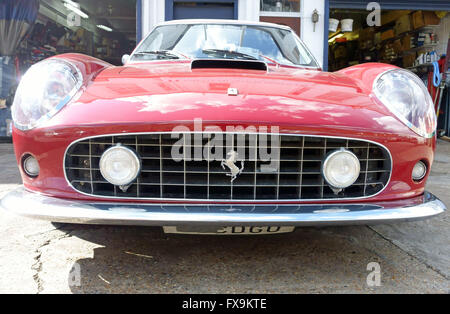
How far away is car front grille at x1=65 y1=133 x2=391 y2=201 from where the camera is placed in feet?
5.51

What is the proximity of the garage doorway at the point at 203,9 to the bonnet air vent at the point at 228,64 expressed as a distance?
462 centimetres

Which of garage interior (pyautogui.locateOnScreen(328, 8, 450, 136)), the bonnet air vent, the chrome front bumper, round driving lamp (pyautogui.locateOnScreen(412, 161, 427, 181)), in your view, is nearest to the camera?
the chrome front bumper

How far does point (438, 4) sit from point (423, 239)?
252 inches

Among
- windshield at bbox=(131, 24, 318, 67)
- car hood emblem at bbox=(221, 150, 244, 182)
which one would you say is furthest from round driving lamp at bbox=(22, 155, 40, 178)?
windshield at bbox=(131, 24, 318, 67)

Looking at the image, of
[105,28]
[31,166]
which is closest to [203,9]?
[31,166]

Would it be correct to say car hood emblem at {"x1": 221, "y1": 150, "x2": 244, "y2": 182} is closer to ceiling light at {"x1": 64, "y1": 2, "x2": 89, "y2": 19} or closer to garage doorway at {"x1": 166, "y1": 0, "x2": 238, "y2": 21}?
garage doorway at {"x1": 166, "y1": 0, "x2": 238, "y2": 21}

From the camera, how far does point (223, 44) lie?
2.87 meters

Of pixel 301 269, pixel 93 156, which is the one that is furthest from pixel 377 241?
pixel 93 156

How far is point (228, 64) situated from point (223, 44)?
51cm

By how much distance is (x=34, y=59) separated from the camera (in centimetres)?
736

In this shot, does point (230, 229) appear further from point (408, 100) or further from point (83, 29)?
point (83, 29)

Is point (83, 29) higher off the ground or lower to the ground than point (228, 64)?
higher

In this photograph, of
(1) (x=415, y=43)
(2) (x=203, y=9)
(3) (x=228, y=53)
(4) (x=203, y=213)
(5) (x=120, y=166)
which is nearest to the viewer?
(4) (x=203, y=213)

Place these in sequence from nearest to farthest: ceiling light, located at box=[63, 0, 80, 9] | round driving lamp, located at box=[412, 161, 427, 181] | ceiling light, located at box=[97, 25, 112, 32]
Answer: round driving lamp, located at box=[412, 161, 427, 181] → ceiling light, located at box=[63, 0, 80, 9] → ceiling light, located at box=[97, 25, 112, 32]
